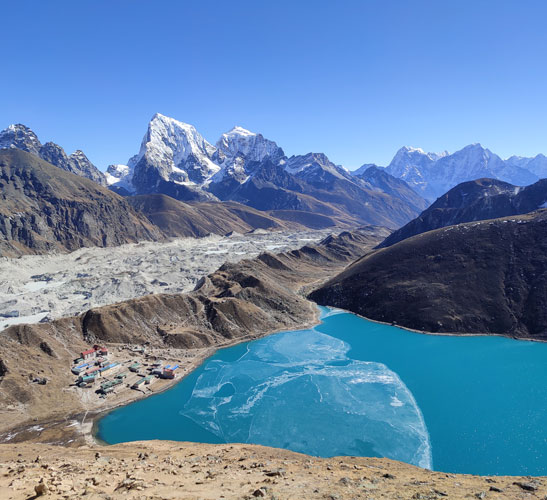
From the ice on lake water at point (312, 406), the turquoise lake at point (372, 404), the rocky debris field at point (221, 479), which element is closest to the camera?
the rocky debris field at point (221, 479)

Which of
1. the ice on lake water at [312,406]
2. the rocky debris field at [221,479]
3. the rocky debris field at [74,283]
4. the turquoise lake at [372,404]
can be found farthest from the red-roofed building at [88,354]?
the rocky debris field at [74,283]

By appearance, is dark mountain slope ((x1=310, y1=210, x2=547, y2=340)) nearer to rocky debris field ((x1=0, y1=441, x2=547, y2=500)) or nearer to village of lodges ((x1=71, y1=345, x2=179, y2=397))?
village of lodges ((x1=71, y1=345, x2=179, y2=397))

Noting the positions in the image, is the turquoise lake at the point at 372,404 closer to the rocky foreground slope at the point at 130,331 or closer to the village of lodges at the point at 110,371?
the village of lodges at the point at 110,371

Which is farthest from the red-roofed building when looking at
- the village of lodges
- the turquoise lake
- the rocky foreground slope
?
the turquoise lake

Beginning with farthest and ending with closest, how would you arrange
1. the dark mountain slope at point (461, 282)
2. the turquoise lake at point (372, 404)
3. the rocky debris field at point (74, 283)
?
the rocky debris field at point (74, 283) → the dark mountain slope at point (461, 282) → the turquoise lake at point (372, 404)

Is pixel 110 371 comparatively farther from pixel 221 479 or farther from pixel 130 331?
pixel 221 479

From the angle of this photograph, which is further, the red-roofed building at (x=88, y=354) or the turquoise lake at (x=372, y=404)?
the red-roofed building at (x=88, y=354)

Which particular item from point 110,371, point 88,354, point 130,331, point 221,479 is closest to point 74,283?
point 130,331
